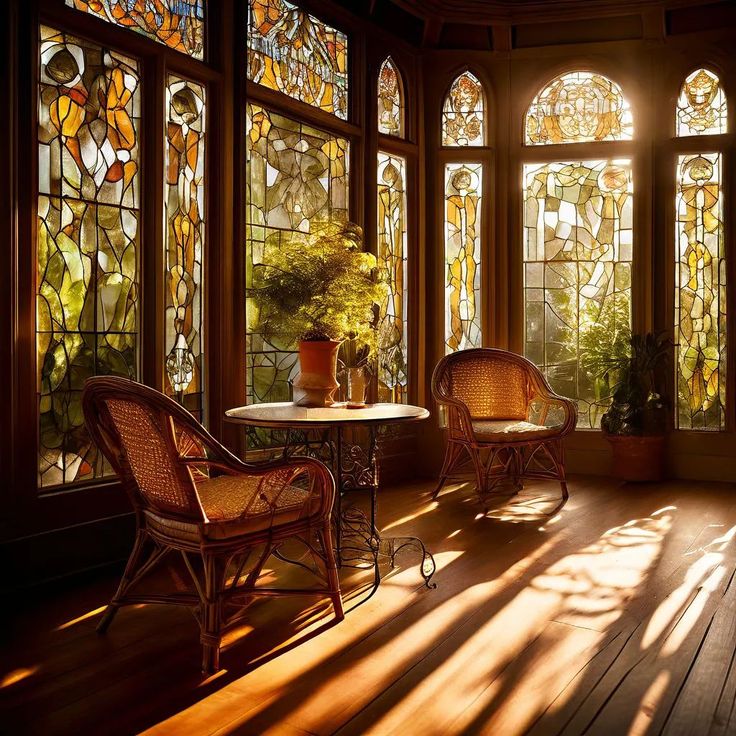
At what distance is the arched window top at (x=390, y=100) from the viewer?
218 inches

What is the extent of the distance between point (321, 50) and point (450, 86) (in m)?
1.34

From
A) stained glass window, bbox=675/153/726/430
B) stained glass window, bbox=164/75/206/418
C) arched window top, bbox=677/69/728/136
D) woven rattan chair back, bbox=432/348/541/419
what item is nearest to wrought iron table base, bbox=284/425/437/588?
stained glass window, bbox=164/75/206/418

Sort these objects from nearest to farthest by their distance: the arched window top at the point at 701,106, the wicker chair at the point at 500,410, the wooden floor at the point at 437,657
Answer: the wooden floor at the point at 437,657
the wicker chair at the point at 500,410
the arched window top at the point at 701,106

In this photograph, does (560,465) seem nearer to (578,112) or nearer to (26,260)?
(578,112)

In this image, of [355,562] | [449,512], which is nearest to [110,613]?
Answer: [355,562]

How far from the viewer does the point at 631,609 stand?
2953 millimetres

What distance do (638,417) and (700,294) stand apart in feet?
3.39

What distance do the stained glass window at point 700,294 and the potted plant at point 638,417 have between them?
0.83 ft

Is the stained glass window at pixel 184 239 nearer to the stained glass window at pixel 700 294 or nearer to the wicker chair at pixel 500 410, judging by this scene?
the wicker chair at pixel 500 410

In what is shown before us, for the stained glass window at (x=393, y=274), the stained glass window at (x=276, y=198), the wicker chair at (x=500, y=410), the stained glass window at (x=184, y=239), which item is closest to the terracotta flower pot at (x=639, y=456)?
the wicker chair at (x=500, y=410)

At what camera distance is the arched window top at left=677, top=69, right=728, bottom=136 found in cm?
564

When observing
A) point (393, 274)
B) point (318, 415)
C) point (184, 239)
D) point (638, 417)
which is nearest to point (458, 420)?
point (393, 274)

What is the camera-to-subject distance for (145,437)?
253 centimetres

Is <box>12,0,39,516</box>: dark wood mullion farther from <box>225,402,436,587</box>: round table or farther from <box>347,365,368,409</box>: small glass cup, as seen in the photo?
<box>347,365,368,409</box>: small glass cup
